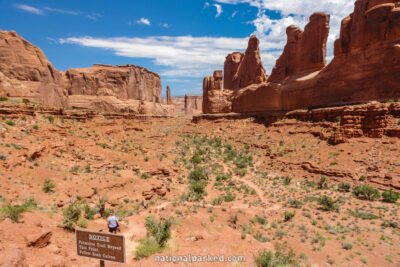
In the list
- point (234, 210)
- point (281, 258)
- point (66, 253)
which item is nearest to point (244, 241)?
point (281, 258)

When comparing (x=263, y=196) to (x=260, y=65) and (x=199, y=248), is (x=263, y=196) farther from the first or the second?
(x=260, y=65)

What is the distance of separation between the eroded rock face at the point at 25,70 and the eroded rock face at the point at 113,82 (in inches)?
516

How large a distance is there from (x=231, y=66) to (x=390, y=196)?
49.3 m

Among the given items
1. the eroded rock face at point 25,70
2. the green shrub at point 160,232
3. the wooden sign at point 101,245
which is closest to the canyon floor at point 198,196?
the green shrub at point 160,232

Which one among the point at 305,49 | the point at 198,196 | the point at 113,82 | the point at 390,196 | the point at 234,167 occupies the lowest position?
the point at 198,196

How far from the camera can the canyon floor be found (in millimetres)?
8367

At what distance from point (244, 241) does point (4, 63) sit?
88.0 ft

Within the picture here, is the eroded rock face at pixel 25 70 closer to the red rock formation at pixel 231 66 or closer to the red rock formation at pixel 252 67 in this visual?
the red rock formation at pixel 252 67

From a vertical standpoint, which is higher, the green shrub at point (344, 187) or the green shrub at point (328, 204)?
the green shrub at point (344, 187)

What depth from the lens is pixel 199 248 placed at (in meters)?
8.32

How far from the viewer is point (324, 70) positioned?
3195 cm

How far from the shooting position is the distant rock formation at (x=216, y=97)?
49969mm

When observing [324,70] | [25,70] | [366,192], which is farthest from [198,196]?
[324,70]

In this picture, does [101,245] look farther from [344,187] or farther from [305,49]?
[305,49]
